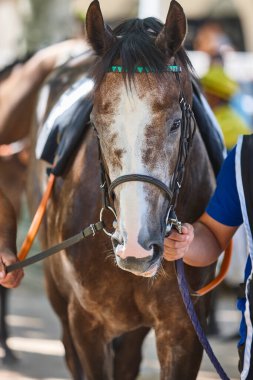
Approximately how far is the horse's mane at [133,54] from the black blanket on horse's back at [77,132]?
549 mm

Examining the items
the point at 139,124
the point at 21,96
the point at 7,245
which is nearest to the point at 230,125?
the point at 21,96

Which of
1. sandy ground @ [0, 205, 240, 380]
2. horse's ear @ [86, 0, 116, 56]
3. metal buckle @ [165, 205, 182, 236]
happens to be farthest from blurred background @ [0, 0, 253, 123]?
sandy ground @ [0, 205, 240, 380]

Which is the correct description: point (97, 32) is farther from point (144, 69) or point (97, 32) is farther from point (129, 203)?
point (129, 203)

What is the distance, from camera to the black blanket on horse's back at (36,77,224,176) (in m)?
3.71

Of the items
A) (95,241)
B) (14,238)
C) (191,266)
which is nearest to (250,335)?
(191,266)

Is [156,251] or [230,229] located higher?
[156,251]

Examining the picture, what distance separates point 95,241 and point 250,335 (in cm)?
79

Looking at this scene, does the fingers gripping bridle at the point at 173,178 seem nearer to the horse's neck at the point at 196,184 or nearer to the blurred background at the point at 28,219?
the horse's neck at the point at 196,184

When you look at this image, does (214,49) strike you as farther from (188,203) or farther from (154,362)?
(188,203)

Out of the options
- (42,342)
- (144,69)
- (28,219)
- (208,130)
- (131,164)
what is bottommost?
(28,219)

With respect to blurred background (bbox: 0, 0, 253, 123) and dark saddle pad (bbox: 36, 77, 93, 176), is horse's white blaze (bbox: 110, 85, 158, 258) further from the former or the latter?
blurred background (bbox: 0, 0, 253, 123)

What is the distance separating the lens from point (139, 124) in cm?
282

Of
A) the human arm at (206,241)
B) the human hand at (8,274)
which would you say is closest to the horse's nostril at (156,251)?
the human arm at (206,241)

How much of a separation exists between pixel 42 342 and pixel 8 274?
2.88m
